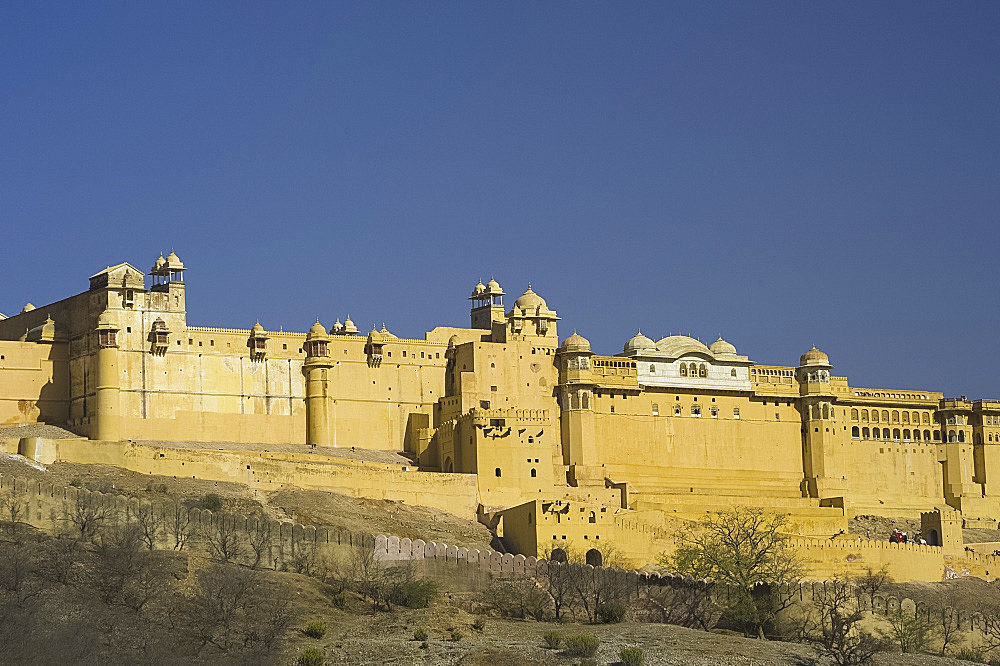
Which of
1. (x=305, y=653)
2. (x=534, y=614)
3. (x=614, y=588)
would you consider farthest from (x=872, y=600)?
(x=305, y=653)

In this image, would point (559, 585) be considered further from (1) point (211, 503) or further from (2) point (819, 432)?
(2) point (819, 432)

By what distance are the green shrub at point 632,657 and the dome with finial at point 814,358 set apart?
1828 inches

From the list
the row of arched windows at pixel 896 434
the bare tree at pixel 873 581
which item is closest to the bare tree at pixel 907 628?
the bare tree at pixel 873 581

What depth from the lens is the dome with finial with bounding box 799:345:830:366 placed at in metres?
99.1

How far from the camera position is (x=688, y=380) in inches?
3799

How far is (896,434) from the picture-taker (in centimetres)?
10006

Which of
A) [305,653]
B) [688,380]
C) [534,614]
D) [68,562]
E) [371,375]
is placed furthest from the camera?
[688,380]

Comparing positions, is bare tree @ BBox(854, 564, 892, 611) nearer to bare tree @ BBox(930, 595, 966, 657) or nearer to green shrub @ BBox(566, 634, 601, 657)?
bare tree @ BBox(930, 595, 966, 657)

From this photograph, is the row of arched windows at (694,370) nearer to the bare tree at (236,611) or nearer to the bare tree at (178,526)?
the bare tree at (178,526)

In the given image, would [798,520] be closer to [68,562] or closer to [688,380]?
[688,380]

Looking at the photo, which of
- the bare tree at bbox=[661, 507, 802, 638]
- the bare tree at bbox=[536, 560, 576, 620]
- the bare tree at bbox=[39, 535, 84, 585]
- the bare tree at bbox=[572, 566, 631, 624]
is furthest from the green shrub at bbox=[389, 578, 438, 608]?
the bare tree at bbox=[661, 507, 802, 638]

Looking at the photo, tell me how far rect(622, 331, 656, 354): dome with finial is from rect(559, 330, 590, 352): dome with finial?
14.4ft

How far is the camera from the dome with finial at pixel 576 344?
9256 cm

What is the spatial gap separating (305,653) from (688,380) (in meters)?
46.8
